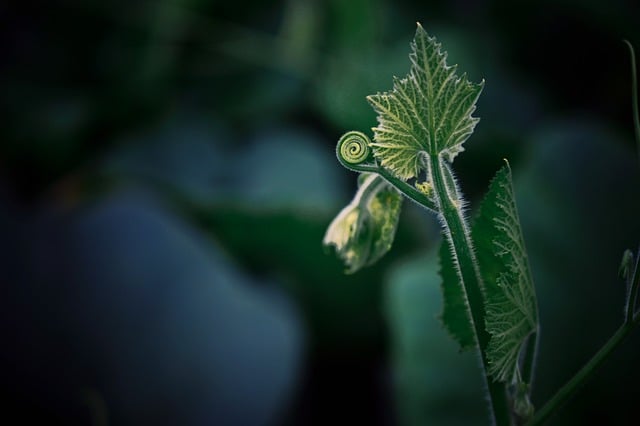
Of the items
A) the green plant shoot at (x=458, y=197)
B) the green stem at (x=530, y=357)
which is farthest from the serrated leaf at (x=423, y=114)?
the green stem at (x=530, y=357)

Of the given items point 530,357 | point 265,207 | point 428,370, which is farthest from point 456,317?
point 265,207

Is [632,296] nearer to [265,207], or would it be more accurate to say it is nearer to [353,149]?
[353,149]

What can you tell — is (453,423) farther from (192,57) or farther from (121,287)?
(192,57)

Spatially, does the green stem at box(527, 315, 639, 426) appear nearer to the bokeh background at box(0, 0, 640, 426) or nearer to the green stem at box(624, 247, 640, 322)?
the green stem at box(624, 247, 640, 322)

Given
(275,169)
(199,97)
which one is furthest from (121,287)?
(199,97)

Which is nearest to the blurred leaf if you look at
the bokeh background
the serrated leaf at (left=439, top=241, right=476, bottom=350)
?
the bokeh background
